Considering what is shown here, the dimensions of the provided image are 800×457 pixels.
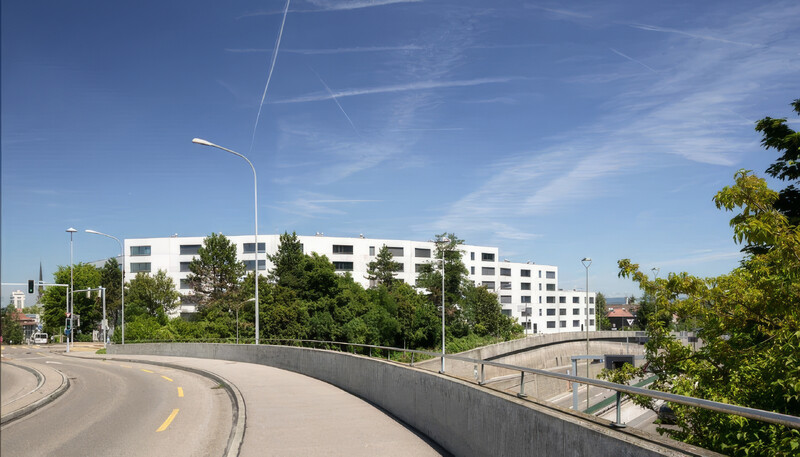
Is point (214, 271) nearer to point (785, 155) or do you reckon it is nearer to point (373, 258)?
point (373, 258)

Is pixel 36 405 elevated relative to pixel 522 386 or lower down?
lower down

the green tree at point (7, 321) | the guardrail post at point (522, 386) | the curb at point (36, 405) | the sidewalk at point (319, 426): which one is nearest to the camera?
the green tree at point (7, 321)

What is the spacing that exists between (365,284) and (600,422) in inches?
3267

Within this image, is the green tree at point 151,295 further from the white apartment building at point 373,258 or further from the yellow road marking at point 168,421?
the yellow road marking at point 168,421

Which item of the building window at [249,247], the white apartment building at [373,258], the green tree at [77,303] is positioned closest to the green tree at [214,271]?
the white apartment building at [373,258]

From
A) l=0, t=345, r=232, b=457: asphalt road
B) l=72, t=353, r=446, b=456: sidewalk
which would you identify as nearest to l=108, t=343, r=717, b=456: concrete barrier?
l=72, t=353, r=446, b=456: sidewalk

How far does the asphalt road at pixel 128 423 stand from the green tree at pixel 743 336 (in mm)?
7559

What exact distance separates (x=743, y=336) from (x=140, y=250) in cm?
9018

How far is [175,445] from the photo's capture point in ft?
33.0

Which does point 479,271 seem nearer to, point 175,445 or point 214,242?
point 214,242

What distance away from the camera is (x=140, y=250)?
87000mm

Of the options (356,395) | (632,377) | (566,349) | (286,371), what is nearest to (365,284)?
(566,349)

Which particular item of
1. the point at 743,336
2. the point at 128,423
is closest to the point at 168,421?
the point at 128,423

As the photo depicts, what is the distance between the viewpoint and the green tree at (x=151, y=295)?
7700 cm
